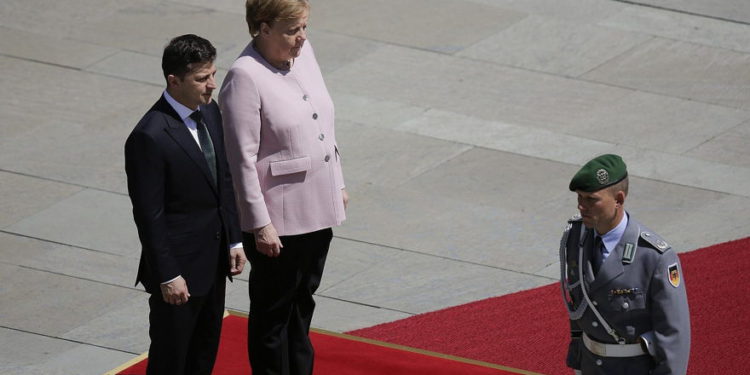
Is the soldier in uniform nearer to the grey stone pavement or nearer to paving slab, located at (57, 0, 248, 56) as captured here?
the grey stone pavement

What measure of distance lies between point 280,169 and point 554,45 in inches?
242

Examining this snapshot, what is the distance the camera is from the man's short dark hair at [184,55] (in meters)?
5.34

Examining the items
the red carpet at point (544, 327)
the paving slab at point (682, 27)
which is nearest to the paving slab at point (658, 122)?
the paving slab at point (682, 27)

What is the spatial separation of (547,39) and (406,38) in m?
1.18

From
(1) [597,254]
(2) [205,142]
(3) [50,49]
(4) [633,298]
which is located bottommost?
(3) [50,49]

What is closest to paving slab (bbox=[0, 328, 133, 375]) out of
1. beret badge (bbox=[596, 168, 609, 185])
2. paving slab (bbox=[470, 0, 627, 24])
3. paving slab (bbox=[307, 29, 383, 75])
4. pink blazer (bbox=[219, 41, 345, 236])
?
pink blazer (bbox=[219, 41, 345, 236])

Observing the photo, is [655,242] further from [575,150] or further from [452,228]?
[575,150]

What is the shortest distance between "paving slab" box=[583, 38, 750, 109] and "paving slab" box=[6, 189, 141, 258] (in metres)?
3.98

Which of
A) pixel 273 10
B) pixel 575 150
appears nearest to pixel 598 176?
pixel 273 10

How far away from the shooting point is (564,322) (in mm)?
7258

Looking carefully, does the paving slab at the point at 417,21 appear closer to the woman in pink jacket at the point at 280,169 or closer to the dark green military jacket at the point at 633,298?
the woman in pink jacket at the point at 280,169

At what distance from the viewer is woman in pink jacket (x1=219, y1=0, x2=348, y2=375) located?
18.5 feet

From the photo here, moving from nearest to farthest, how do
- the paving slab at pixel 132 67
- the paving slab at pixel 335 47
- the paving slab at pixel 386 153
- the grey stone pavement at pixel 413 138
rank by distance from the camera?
→ the grey stone pavement at pixel 413 138
the paving slab at pixel 386 153
the paving slab at pixel 132 67
the paving slab at pixel 335 47

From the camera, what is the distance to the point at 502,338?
23.4ft
